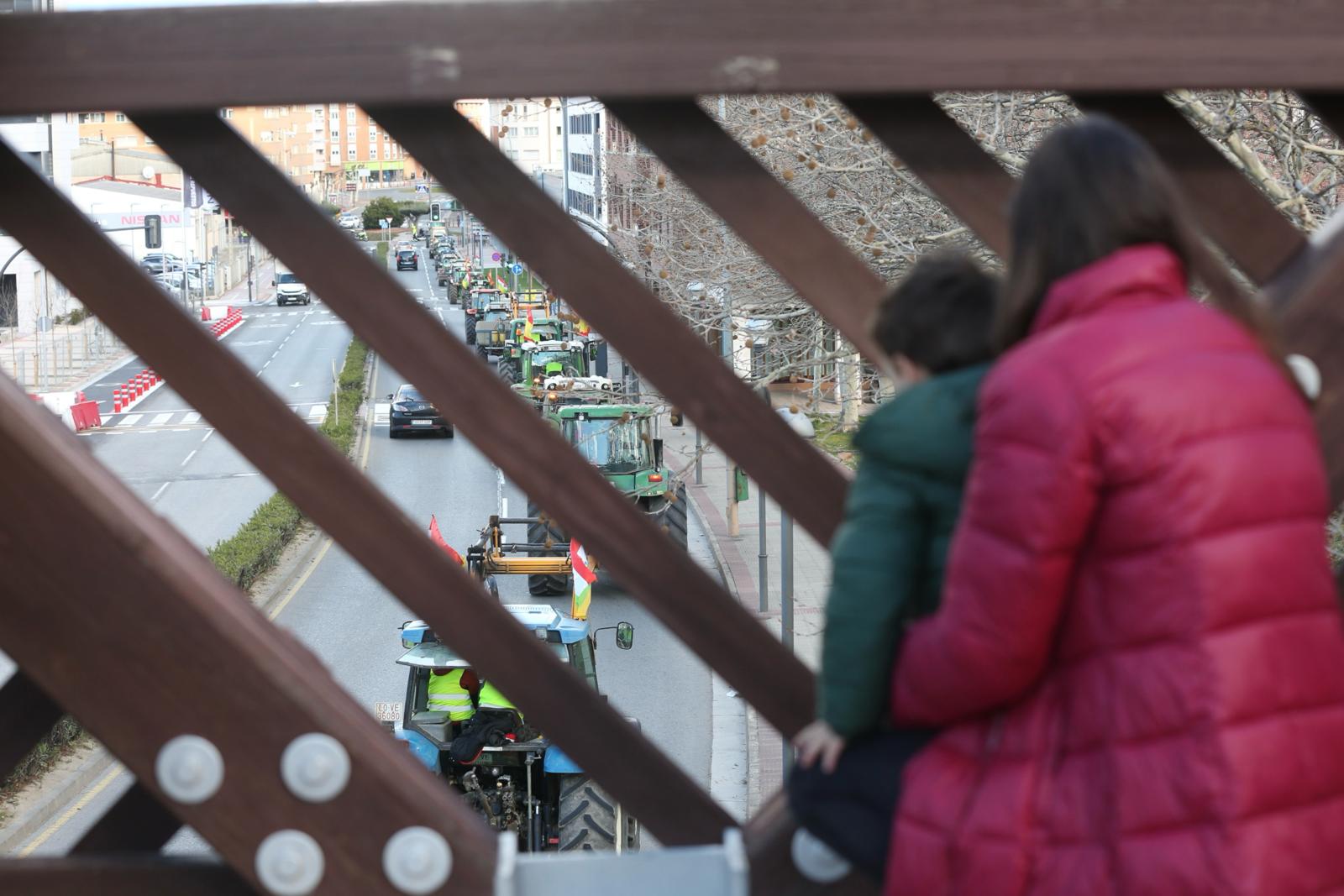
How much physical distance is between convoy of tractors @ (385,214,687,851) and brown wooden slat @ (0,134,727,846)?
0.16m

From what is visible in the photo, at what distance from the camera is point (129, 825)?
2062mm

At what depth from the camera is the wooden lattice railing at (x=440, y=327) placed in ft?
5.28

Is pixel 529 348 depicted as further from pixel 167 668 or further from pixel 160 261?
pixel 160 261

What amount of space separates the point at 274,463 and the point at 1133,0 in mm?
1112

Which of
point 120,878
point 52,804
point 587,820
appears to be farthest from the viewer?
point 52,804

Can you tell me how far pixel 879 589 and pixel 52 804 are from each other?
1482cm

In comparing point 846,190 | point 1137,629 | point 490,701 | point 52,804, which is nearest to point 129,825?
point 1137,629

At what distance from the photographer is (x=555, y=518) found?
1.89 metres

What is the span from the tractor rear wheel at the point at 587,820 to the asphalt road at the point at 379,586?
6.36 ft

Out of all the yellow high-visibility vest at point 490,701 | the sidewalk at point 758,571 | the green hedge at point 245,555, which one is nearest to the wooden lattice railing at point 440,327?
the yellow high-visibility vest at point 490,701

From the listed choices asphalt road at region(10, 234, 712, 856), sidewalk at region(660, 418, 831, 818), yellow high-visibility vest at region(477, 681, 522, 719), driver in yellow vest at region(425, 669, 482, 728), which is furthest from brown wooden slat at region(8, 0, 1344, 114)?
sidewalk at region(660, 418, 831, 818)

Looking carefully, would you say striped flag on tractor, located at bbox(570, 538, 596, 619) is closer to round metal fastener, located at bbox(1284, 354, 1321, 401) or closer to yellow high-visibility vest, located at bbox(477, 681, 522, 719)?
yellow high-visibility vest, located at bbox(477, 681, 522, 719)

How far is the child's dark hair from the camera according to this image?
168 centimetres

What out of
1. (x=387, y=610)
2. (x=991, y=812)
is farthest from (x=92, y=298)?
(x=387, y=610)
